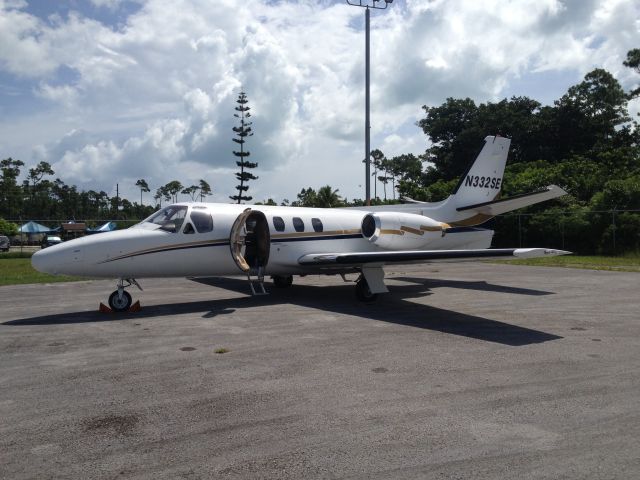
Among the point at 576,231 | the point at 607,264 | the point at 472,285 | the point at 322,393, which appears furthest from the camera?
the point at 576,231

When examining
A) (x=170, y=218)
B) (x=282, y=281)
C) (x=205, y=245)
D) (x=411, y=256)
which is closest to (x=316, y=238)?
(x=282, y=281)

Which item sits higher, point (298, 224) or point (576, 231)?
point (576, 231)

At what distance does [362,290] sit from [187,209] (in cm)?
488

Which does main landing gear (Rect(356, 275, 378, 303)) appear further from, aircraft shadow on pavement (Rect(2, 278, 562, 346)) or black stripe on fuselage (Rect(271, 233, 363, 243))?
black stripe on fuselage (Rect(271, 233, 363, 243))

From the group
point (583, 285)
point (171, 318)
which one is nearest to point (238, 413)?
point (171, 318)

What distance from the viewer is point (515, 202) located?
49.7 feet

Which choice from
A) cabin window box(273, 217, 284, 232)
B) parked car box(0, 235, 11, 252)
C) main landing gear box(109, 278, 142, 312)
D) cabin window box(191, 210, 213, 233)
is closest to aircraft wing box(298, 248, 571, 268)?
cabin window box(273, 217, 284, 232)

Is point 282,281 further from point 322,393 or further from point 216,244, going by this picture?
point 322,393

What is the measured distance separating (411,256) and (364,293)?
1986 mm

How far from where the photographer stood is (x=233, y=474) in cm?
396

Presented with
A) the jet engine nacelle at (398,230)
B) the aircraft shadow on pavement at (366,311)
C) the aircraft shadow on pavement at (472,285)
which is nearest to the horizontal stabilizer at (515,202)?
the jet engine nacelle at (398,230)

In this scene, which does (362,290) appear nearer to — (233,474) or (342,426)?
(342,426)

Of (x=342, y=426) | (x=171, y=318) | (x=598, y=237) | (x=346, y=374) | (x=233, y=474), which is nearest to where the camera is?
(x=233, y=474)

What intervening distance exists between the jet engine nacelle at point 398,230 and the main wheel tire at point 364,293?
205cm
